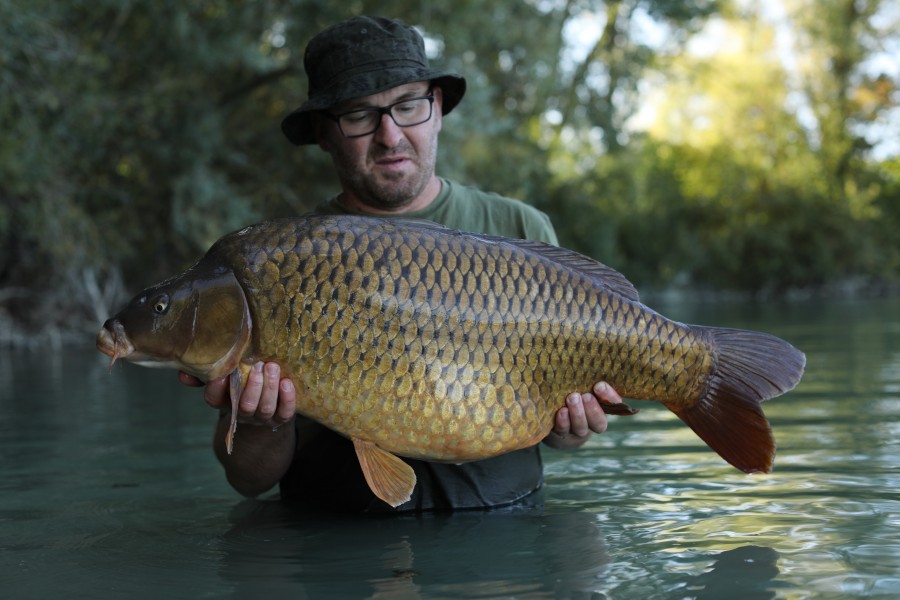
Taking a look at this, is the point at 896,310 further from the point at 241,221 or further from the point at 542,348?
the point at 542,348

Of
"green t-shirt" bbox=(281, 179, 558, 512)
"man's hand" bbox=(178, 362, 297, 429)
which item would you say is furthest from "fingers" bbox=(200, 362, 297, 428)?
"green t-shirt" bbox=(281, 179, 558, 512)

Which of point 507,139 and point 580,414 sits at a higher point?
point 507,139

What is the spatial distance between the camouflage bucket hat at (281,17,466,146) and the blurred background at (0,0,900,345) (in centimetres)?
623

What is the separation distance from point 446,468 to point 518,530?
321mm

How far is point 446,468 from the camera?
2.97m

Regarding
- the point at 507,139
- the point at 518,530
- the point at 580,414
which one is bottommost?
the point at 518,530

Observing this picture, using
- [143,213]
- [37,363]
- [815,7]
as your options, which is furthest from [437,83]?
[815,7]

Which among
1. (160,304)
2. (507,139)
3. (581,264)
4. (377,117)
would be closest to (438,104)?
(377,117)

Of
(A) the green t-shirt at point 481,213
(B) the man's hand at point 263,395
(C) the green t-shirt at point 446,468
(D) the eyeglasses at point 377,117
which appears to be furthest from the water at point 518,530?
(D) the eyeglasses at point 377,117

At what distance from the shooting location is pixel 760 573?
89.3 inches

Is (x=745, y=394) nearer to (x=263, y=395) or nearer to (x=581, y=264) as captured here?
(x=581, y=264)

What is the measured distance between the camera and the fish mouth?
89.6 inches

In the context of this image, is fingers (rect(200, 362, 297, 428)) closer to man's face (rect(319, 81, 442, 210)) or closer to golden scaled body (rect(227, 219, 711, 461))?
golden scaled body (rect(227, 219, 711, 461))

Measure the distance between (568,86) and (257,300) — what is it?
19035 millimetres
